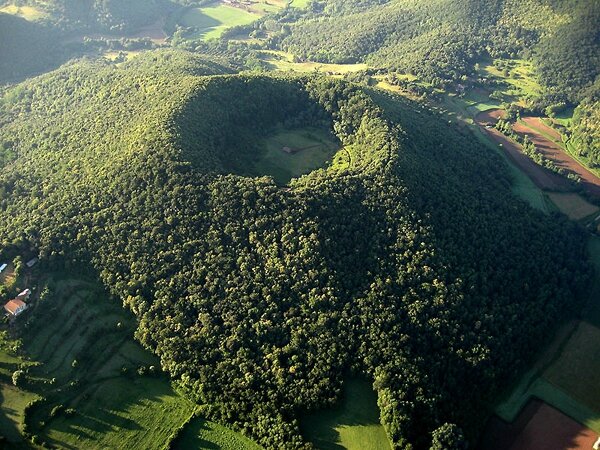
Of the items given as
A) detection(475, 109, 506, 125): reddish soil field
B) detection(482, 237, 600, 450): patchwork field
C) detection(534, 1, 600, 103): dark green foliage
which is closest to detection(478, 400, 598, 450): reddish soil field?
detection(482, 237, 600, 450): patchwork field

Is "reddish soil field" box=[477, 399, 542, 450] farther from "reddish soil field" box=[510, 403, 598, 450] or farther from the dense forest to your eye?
the dense forest

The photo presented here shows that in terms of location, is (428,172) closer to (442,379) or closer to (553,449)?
(442,379)

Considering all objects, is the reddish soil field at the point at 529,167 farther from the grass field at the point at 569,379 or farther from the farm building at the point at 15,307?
the farm building at the point at 15,307

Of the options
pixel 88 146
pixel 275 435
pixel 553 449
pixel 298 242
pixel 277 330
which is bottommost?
pixel 553 449

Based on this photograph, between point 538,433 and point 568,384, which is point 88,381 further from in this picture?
point 568,384

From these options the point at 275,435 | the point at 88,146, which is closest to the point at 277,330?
the point at 275,435

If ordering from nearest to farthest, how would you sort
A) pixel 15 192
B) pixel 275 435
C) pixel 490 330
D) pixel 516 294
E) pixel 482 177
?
1. pixel 275 435
2. pixel 490 330
3. pixel 516 294
4. pixel 15 192
5. pixel 482 177
